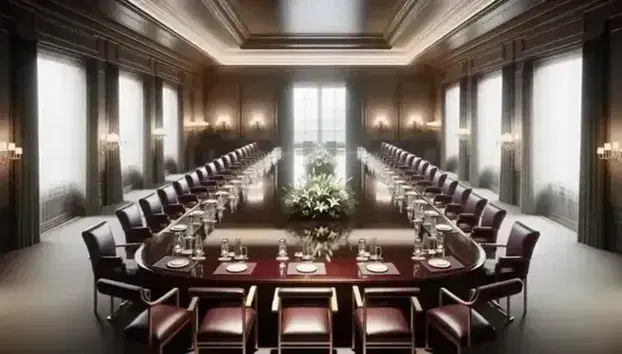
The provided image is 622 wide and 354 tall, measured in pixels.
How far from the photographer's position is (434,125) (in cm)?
2014

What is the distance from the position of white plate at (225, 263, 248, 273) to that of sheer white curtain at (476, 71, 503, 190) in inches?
411

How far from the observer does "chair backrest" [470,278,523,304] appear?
12.5ft

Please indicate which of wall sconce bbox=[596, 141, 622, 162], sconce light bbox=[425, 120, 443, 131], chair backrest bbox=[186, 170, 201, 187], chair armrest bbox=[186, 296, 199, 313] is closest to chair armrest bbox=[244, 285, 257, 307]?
chair armrest bbox=[186, 296, 199, 313]

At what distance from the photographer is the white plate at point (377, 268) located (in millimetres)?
4299

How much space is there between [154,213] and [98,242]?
7.23 feet

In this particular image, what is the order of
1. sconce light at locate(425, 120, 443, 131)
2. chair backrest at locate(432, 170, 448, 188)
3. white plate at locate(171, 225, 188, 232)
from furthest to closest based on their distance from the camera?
sconce light at locate(425, 120, 443, 131) < chair backrest at locate(432, 170, 448, 188) < white plate at locate(171, 225, 188, 232)

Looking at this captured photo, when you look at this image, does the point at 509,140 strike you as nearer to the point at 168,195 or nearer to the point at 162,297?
the point at 168,195

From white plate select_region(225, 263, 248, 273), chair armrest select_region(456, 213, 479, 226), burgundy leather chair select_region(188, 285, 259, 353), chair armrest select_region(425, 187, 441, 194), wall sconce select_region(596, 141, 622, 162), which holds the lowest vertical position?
burgundy leather chair select_region(188, 285, 259, 353)

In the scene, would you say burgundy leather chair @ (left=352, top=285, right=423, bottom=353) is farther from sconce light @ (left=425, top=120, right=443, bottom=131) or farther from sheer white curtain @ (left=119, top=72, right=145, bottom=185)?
sconce light @ (left=425, top=120, right=443, bottom=131)

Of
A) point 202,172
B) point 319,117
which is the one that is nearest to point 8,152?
point 202,172

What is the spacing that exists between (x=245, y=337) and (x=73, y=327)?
185 cm

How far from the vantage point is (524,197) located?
10.9 metres

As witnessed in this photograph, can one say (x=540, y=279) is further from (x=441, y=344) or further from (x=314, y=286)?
(x=314, y=286)

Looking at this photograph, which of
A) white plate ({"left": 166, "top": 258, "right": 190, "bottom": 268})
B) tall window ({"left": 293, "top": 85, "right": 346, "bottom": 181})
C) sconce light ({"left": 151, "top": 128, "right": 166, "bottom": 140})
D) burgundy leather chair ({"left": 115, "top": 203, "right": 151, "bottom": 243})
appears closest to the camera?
white plate ({"left": 166, "top": 258, "right": 190, "bottom": 268})
